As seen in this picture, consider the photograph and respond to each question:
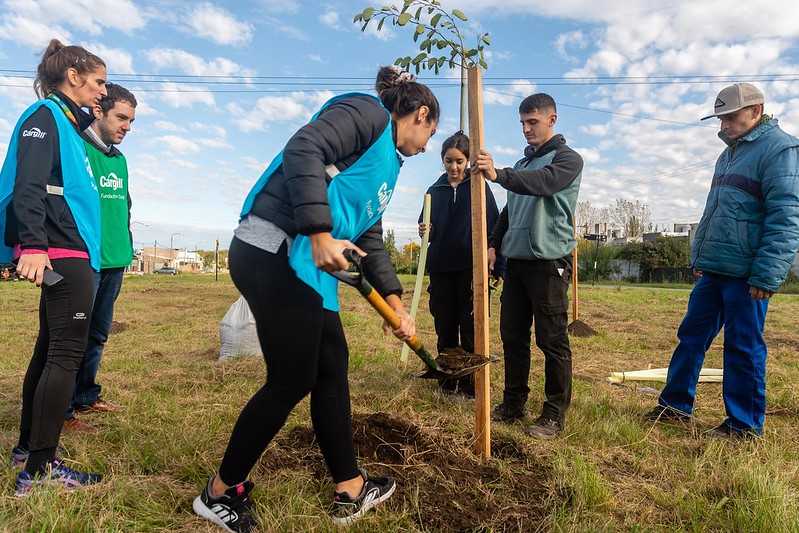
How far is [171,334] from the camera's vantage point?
7211mm

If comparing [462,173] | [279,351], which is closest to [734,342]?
[462,173]

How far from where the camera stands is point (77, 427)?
303cm

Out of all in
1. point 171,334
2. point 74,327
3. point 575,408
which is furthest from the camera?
point 171,334

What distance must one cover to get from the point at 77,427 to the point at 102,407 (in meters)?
0.42

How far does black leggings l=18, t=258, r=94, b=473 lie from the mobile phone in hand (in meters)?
0.08

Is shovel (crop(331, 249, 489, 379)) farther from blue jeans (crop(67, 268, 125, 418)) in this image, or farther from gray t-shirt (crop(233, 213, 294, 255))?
blue jeans (crop(67, 268, 125, 418))

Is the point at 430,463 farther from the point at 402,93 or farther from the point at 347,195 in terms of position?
the point at 402,93

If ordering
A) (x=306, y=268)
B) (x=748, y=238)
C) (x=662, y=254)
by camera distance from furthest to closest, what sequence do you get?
(x=662, y=254) → (x=748, y=238) → (x=306, y=268)

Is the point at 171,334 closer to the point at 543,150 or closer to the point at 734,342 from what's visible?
the point at 543,150

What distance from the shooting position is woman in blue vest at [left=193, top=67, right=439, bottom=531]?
5.77 ft

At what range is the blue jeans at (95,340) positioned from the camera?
3311 mm

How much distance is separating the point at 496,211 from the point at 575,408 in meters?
1.67

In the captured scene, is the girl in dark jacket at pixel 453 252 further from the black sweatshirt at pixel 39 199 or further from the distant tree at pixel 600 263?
the distant tree at pixel 600 263

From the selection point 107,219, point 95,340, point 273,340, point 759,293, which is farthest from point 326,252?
point 759,293
